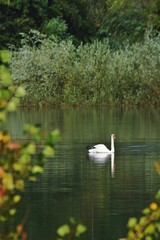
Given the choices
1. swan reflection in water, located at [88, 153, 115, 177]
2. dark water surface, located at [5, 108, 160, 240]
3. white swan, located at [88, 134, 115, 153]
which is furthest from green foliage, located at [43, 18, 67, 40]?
swan reflection in water, located at [88, 153, 115, 177]

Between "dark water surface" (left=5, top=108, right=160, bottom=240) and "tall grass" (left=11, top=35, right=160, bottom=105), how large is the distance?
13.9 metres

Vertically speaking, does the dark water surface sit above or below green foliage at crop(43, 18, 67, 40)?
below

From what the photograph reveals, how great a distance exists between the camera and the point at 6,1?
58219 millimetres

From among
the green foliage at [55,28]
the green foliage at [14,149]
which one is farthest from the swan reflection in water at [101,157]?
the green foliage at [55,28]

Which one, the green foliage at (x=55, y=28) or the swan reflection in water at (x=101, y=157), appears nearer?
the swan reflection in water at (x=101, y=157)

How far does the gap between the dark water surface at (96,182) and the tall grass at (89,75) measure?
13875mm

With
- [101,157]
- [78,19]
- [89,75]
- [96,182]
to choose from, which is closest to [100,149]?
[101,157]

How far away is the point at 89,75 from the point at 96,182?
1203 inches

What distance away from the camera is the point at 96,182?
20.3 m

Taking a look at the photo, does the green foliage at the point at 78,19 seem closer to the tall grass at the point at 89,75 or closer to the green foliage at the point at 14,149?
the tall grass at the point at 89,75

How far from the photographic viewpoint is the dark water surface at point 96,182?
1544cm

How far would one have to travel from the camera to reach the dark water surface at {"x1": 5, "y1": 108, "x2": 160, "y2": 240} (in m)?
15.4

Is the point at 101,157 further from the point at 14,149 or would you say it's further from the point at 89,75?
the point at 89,75

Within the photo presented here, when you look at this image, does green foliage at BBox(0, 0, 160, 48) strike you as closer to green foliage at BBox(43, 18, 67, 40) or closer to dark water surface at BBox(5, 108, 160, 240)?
green foliage at BBox(43, 18, 67, 40)
